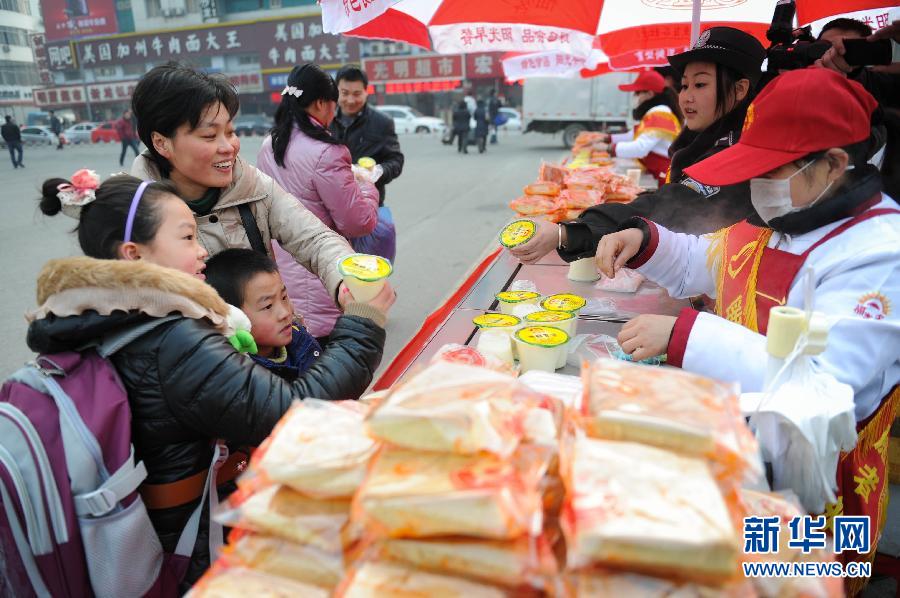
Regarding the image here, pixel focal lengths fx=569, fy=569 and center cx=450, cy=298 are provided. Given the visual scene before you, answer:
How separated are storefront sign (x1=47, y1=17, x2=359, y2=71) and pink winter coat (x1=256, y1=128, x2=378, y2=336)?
35538 millimetres

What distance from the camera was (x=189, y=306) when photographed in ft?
4.10

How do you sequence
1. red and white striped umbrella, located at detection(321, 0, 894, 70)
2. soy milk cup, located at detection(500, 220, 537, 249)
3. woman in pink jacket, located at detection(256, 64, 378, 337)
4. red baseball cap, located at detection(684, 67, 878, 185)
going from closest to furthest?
red baseball cap, located at detection(684, 67, 878, 185), soy milk cup, located at detection(500, 220, 537, 249), woman in pink jacket, located at detection(256, 64, 378, 337), red and white striped umbrella, located at detection(321, 0, 894, 70)

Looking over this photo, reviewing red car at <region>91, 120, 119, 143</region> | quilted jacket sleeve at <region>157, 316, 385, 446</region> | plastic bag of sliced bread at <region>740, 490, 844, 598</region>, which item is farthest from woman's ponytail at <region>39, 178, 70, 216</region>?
red car at <region>91, 120, 119, 143</region>

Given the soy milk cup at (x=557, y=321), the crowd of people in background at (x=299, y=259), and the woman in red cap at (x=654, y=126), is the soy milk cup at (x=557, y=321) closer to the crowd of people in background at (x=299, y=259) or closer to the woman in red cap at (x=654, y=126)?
the crowd of people in background at (x=299, y=259)

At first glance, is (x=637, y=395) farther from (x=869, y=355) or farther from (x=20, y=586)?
(x=20, y=586)

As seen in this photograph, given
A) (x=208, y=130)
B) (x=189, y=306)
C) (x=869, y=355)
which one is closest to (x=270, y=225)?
(x=208, y=130)

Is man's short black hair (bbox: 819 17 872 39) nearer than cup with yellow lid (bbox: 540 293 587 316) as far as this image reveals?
No

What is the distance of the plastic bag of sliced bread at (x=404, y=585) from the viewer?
69 cm

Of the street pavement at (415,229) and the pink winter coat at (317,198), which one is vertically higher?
the pink winter coat at (317,198)

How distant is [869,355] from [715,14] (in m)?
3.96

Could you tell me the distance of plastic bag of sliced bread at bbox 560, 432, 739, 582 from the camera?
0.64 metres

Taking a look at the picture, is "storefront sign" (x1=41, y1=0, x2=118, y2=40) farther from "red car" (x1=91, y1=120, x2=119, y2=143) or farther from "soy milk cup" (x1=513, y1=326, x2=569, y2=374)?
"soy milk cup" (x1=513, y1=326, x2=569, y2=374)

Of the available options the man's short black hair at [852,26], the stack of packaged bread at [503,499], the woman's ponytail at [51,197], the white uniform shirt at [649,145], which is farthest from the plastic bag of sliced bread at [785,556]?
the white uniform shirt at [649,145]

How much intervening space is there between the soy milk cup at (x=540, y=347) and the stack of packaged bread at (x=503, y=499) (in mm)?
772
